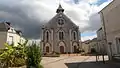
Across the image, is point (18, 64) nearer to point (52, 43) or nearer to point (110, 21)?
point (110, 21)

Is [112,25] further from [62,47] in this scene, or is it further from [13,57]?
[62,47]

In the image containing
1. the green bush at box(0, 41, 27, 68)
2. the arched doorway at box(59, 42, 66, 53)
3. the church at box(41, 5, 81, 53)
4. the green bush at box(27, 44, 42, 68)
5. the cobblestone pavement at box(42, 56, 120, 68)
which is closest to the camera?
the green bush at box(27, 44, 42, 68)

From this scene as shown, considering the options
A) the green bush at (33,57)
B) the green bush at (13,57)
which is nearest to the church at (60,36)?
the green bush at (13,57)

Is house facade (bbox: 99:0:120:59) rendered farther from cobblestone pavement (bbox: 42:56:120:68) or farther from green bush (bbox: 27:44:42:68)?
→ green bush (bbox: 27:44:42:68)

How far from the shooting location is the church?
4305 cm

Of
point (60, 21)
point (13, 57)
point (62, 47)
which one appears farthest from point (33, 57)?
point (60, 21)

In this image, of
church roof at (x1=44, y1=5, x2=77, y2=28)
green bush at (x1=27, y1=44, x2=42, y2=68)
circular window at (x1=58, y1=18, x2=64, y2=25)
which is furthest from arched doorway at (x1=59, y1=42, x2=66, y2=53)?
green bush at (x1=27, y1=44, x2=42, y2=68)

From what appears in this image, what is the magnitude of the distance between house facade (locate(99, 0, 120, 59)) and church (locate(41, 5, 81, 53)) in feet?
76.3

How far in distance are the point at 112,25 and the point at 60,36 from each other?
86.6 ft

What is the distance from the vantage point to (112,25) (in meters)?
19.0

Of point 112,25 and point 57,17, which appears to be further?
point 57,17

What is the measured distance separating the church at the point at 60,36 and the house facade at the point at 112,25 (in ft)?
76.3

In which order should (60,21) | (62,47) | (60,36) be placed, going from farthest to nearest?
(60,21) < (60,36) < (62,47)

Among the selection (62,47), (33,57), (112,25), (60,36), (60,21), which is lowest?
(33,57)
